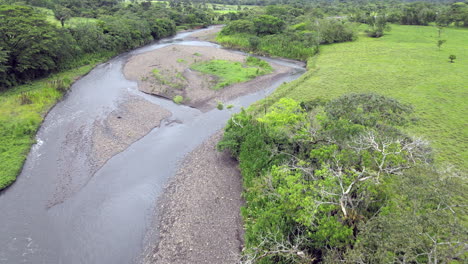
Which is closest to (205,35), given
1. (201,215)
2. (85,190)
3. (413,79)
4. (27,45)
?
(27,45)

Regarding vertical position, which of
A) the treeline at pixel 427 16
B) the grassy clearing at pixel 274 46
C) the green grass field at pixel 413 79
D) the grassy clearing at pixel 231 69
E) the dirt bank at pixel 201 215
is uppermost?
the treeline at pixel 427 16

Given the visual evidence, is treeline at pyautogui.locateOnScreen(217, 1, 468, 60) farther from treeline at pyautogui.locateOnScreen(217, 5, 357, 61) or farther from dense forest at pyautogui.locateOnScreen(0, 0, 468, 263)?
dense forest at pyautogui.locateOnScreen(0, 0, 468, 263)

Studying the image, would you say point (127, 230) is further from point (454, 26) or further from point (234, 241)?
point (454, 26)

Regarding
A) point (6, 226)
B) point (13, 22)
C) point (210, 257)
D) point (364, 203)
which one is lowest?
point (210, 257)

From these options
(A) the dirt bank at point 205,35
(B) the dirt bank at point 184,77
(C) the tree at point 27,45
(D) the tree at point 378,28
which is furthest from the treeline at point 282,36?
(C) the tree at point 27,45

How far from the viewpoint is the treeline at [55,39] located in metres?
43.2

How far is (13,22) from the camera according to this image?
146 ft

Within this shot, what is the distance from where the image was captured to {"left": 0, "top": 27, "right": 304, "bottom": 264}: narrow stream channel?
2119 cm

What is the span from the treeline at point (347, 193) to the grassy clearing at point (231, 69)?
26.0m

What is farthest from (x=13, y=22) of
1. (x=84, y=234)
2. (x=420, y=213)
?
(x=420, y=213)

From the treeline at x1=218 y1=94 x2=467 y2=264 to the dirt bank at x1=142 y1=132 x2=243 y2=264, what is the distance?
4.90ft

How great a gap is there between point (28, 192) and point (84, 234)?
851 centimetres

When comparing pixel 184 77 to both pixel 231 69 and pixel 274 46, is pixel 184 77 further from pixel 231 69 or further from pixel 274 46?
pixel 274 46

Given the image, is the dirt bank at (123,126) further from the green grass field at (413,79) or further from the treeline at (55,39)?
the green grass field at (413,79)
